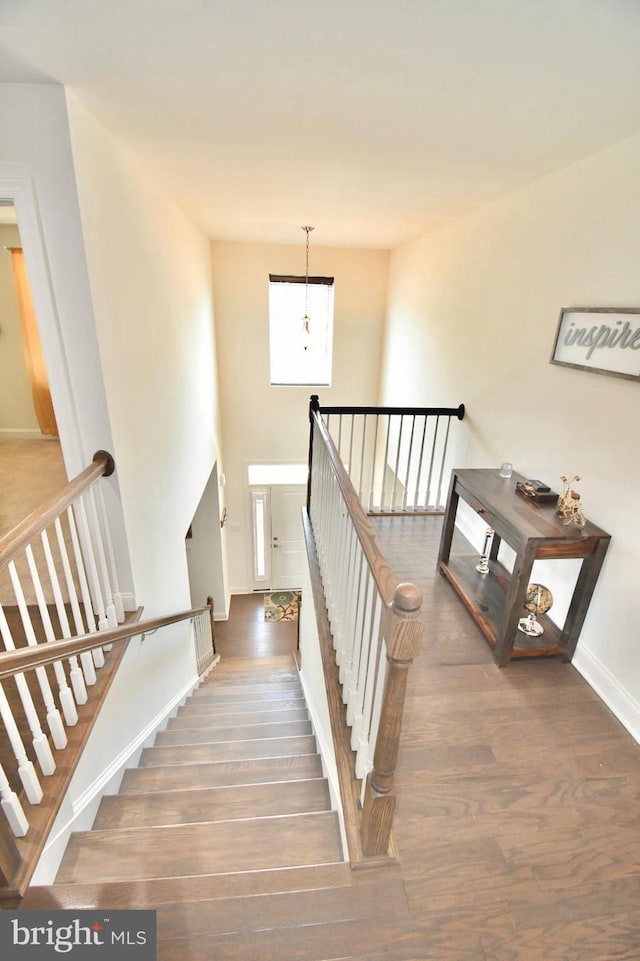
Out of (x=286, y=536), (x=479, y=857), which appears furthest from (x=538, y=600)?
(x=286, y=536)

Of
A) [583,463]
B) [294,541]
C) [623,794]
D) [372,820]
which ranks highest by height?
[583,463]

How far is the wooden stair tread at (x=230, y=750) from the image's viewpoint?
2451 mm

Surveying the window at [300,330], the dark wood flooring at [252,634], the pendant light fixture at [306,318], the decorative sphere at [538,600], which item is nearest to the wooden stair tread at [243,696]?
the dark wood flooring at [252,634]

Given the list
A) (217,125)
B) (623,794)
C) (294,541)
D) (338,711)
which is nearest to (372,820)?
(338,711)

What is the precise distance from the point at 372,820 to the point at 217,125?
2.74 m

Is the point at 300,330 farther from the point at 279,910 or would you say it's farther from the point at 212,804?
the point at 279,910

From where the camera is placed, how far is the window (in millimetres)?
5488

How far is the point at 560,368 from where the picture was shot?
7.45 ft

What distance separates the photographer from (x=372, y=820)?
1.30 metres

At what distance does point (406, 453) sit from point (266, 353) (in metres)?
2.32

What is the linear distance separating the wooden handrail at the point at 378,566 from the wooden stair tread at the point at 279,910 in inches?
38.5

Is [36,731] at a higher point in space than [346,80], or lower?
lower

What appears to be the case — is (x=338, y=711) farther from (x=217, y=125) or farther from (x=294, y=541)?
(x=294, y=541)

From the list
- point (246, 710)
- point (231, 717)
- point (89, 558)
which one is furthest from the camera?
point (246, 710)
